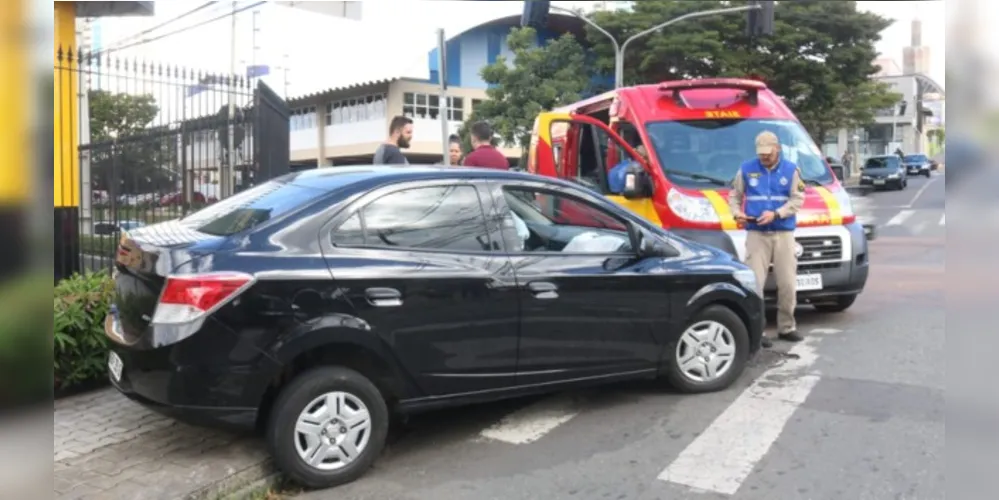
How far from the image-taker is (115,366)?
4.20m

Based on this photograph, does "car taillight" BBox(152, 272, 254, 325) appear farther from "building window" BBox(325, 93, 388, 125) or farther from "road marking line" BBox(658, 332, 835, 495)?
"building window" BBox(325, 93, 388, 125)

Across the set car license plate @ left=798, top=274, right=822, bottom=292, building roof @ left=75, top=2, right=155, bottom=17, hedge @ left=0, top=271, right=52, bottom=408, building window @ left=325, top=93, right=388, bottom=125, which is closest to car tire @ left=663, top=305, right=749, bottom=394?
car license plate @ left=798, top=274, right=822, bottom=292

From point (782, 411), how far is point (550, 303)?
1.70m

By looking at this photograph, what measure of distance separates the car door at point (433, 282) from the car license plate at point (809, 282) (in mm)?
3764

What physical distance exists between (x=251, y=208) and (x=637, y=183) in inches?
161

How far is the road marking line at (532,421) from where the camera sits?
4.87m

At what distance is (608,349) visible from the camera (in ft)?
16.6

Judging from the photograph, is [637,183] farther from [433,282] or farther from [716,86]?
[433,282]

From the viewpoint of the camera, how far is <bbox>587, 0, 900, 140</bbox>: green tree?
27.7 m

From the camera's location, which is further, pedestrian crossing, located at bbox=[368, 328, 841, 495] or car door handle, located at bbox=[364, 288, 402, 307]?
pedestrian crossing, located at bbox=[368, 328, 841, 495]

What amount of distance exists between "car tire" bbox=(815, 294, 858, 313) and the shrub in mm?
6386

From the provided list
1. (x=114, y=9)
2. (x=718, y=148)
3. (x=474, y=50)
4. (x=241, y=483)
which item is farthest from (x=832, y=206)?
(x=474, y=50)

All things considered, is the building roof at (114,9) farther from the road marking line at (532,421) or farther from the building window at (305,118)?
the building window at (305,118)

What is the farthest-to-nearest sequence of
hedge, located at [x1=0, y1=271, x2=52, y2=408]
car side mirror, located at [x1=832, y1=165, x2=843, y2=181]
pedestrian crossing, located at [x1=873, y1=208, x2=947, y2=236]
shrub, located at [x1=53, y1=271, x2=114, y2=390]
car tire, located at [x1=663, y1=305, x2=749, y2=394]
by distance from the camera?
pedestrian crossing, located at [x1=873, y1=208, x2=947, y2=236], car side mirror, located at [x1=832, y1=165, x2=843, y2=181], car tire, located at [x1=663, y1=305, x2=749, y2=394], shrub, located at [x1=53, y1=271, x2=114, y2=390], hedge, located at [x1=0, y1=271, x2=52, y2=408]
